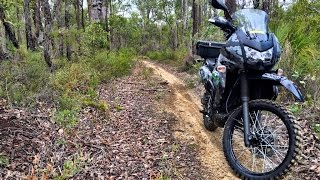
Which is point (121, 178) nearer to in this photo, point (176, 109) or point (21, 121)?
point (21, 121)

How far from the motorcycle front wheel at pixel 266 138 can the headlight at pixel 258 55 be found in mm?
446

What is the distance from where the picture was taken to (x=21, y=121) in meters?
4.39

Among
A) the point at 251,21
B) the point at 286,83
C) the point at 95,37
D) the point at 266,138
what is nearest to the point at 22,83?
the point at 95,37

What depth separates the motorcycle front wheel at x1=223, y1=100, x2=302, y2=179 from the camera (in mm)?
3298

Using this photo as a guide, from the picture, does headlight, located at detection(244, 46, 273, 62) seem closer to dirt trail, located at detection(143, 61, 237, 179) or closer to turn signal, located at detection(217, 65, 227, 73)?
turn signal, located at detection(217, 65, 227, 73)

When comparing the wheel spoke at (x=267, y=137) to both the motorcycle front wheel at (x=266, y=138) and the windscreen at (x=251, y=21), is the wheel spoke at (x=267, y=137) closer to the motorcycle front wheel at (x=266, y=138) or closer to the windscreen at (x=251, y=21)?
the motorcycle front wheel at (x=266, y=138)

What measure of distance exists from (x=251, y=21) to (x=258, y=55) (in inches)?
21.5

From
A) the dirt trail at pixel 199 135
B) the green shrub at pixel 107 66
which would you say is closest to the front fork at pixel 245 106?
the dirt trail at pixel 199 135

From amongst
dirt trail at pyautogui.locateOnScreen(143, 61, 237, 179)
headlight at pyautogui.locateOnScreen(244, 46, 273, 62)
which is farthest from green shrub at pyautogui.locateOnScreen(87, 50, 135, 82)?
headlight at pyautogui.locateOnScreen(244, 46, 273, 62)

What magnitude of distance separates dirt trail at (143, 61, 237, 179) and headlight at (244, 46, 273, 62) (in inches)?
51.4

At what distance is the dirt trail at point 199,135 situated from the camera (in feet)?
13.0

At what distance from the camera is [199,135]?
5113mm

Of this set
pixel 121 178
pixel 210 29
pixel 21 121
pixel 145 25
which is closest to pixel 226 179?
pixel 121 178

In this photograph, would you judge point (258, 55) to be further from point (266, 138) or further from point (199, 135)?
point (199, 135)
